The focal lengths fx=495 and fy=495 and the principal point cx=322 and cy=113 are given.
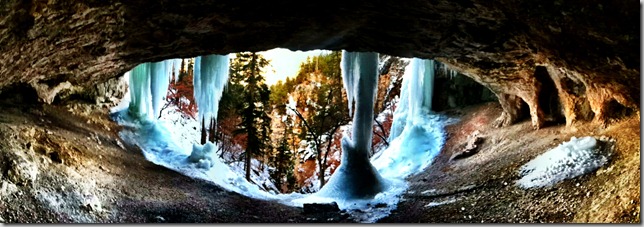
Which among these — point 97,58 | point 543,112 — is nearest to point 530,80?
point 543,112

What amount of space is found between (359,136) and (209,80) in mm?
3076

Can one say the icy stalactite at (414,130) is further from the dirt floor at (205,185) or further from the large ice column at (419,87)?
the dirt floor at (205,185)

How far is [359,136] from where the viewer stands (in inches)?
335

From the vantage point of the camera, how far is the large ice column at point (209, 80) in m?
9.10

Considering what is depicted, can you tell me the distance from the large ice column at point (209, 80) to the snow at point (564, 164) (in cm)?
548

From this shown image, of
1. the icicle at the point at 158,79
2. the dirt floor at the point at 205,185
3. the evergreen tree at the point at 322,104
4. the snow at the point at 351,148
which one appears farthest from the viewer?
the evergreen tree at the point at 322,104

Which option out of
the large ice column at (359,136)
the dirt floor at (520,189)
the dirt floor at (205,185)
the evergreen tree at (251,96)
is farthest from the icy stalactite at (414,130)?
the evergreen tree at (251,96)

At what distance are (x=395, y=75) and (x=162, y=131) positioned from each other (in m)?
9.82

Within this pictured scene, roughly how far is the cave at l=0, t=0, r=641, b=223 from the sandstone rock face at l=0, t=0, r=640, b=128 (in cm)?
2

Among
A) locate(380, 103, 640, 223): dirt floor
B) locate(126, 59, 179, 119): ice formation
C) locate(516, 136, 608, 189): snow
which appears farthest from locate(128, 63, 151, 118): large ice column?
locate(516, 136, 608, 189): snow

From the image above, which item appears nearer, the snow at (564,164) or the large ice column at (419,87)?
the snow at (564,164)

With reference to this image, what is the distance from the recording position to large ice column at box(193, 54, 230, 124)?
9102 mm

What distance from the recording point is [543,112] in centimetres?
821

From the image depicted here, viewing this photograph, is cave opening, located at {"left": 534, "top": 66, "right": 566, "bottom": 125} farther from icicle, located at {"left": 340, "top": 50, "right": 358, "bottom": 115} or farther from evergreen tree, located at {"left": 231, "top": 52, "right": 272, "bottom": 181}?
evergreen tree, located at {"left": 231, "top": 52, "right": 272, "bottom": 181}
